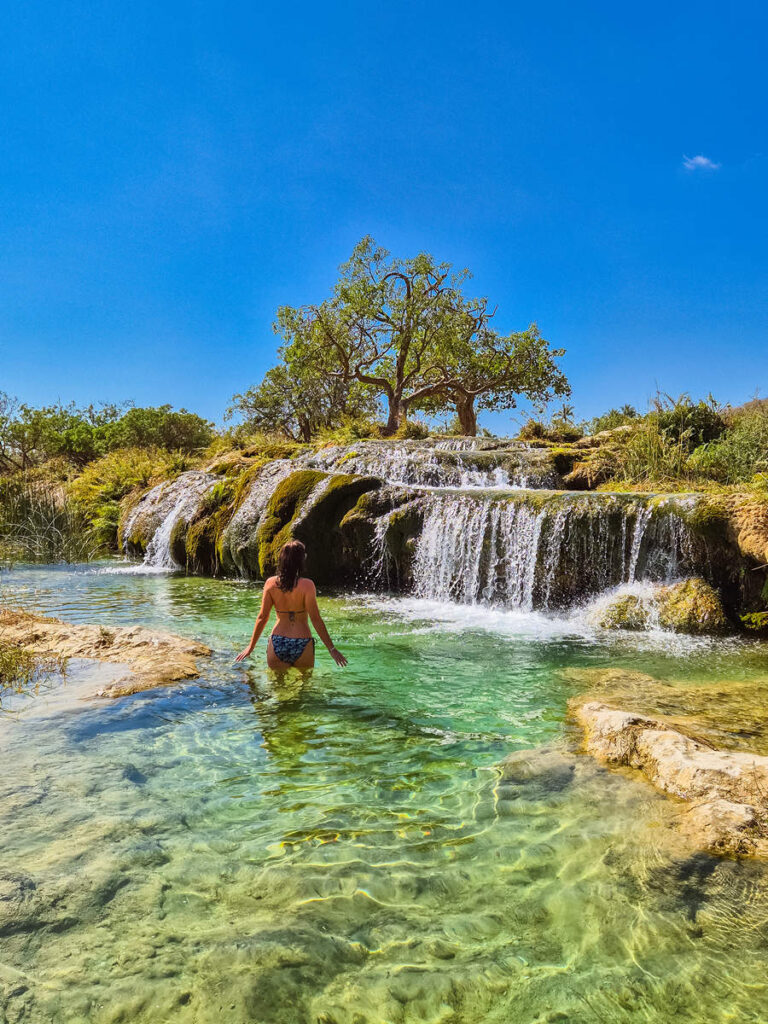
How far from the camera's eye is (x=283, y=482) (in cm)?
1400

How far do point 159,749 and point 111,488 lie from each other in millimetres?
20376

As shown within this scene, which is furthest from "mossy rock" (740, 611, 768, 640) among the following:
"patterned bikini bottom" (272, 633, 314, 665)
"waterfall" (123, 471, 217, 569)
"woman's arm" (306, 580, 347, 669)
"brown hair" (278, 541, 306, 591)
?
"waterfall" (123, 471, 217, 569)

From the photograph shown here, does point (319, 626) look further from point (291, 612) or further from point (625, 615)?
point (625, 615)

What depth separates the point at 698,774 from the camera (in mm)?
3740

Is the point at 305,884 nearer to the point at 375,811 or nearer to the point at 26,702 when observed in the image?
the point at 375,811

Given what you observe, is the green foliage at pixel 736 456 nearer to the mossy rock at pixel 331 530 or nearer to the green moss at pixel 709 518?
the green moss at pixel 709 518

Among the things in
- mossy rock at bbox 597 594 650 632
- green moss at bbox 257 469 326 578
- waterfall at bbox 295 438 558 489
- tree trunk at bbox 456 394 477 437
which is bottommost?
mossy rock at bbox 597 594 650 632

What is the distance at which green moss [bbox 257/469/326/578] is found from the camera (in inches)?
525

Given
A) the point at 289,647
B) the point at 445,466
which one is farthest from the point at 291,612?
the point at 445,466

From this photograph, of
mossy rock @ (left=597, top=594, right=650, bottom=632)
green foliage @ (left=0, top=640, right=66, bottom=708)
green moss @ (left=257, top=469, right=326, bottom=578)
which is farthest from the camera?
green moss @ (left=257, top=469, right=326, bottom=578)

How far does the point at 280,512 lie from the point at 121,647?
269 inches

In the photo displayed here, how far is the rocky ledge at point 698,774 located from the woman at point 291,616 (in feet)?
7.87

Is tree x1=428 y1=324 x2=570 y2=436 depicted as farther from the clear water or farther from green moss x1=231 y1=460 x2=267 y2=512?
the clear water

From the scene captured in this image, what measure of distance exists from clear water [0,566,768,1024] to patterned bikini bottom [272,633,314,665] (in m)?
0.56
